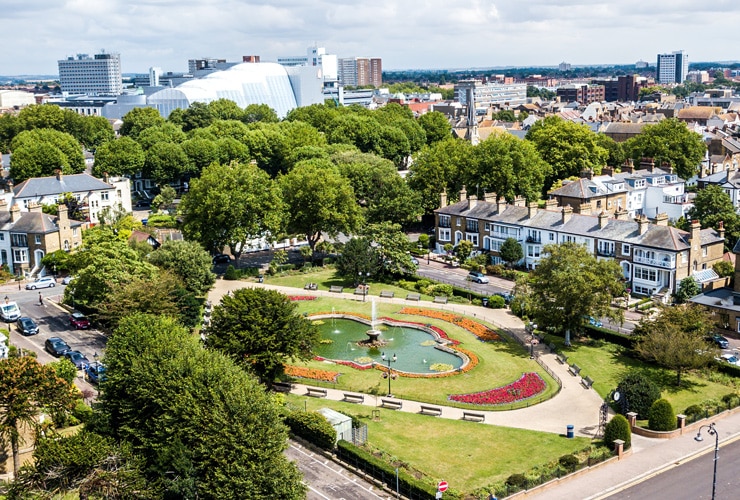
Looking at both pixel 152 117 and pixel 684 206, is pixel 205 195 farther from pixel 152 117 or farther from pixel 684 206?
pixel 152 117

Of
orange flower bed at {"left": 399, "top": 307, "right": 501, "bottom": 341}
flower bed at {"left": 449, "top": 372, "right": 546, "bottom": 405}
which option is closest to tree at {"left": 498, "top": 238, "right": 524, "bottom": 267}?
orange flower bed at {"left": 399, "top": 307, "right": 501, "bottom": 341}

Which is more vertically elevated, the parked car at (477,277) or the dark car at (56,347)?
the dark car at (56,347)

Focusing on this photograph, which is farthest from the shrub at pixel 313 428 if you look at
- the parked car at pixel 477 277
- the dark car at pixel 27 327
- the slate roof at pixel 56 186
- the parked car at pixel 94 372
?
the slate roof at pixel 56 186

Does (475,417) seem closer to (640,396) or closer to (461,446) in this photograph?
(461,446)

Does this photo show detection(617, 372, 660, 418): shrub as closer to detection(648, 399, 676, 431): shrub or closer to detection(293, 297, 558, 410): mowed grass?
detection(648, 399, 676, 431): shrub

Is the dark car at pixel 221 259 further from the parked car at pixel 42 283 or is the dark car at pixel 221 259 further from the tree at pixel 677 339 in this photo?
the tree at pixel 677 339
